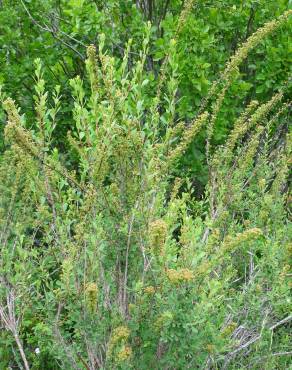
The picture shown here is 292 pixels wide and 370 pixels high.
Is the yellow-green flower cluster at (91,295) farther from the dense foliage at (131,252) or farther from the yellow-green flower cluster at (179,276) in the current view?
the yellow-green flower cluster at (179,276)

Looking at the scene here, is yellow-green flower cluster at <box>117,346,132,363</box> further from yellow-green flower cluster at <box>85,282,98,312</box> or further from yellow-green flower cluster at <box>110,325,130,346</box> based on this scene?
yellow-green flower cluster at <box>85,282,98,312</box>

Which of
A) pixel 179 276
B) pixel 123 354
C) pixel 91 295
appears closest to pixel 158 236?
pixel 179 276

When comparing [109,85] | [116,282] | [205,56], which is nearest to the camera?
[109,85]

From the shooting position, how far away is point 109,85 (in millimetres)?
3297

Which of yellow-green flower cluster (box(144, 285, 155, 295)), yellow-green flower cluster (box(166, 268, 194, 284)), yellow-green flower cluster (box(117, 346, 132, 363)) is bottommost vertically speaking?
yellow-green flower cluster (box(117, 346, 132, 363))

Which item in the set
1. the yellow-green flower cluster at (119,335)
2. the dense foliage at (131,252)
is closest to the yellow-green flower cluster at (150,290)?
the dense foliage at (131,252)

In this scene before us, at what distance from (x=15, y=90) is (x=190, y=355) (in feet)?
9.81

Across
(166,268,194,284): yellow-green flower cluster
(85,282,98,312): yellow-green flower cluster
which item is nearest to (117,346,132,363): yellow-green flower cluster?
(85,282,98,312): yellow-green flower cluster

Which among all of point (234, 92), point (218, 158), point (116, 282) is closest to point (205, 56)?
point (234, 92)

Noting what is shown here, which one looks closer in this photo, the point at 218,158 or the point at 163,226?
the point at 163,226

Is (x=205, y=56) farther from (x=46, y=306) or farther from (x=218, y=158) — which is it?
(x=46, y=306)

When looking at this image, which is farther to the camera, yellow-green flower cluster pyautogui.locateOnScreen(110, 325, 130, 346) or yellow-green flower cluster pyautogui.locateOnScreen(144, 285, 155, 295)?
yellow-green flower cluster pyautogui.locateOnScreen(144, 285, 155, 295)

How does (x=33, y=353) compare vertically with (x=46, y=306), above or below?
below

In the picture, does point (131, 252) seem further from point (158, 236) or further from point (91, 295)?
point (158, 236)
